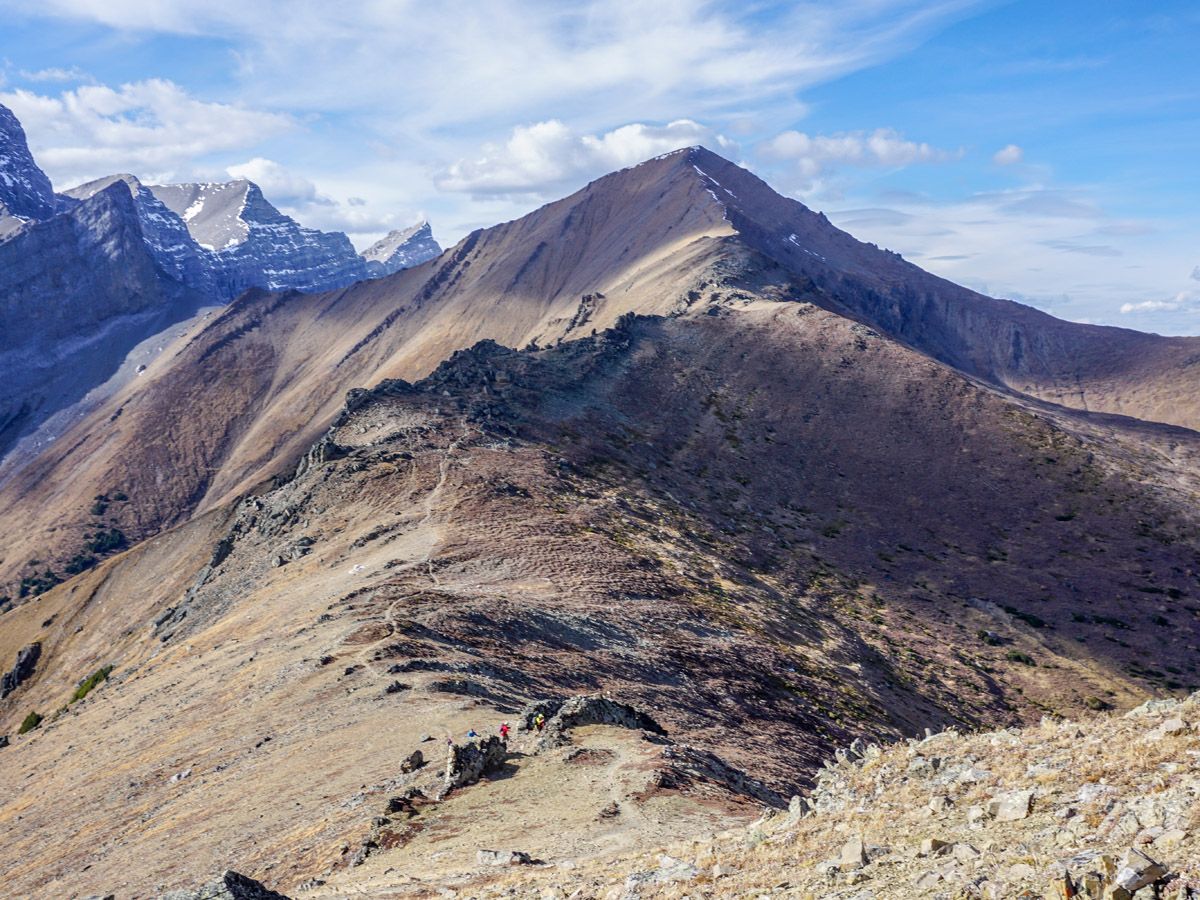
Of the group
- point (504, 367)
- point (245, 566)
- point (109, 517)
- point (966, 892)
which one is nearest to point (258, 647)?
point (245, 566)

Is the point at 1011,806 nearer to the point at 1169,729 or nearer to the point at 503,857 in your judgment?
the point at 1169,729

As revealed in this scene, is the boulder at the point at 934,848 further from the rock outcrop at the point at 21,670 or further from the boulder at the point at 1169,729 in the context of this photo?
the rock outcrop at the point at 21,670

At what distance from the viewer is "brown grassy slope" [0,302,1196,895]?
1299 inches

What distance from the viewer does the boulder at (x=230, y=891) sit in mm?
17359

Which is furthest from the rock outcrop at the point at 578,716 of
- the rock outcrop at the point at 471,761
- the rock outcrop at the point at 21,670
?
the rock outcrop at the point at 21,670

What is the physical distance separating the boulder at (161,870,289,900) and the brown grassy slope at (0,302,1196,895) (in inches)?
189

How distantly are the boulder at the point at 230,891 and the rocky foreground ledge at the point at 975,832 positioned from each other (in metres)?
4.21

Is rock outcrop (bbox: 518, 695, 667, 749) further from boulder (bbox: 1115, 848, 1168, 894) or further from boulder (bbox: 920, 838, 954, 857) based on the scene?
boulder (bbox: 1115, 848, 1168, 894)

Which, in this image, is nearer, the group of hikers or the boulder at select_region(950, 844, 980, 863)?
the boulder at select_region(950, 844, 980, 863)

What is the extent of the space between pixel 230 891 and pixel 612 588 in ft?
120

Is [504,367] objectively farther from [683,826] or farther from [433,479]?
[683,826]

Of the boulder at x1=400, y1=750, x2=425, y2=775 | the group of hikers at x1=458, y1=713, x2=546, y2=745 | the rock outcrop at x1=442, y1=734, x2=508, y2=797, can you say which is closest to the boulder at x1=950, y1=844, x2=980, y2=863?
the rock outcrop at x1=442, y1=734, x2=508, y2=797

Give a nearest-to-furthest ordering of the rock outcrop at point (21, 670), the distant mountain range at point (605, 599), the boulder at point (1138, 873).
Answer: the boulder at point (1138, 873)
the distant mountain range at point (605, 599)
the rock outcrop at point (21, 670)

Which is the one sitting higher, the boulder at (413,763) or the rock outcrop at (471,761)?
the rock outcrop at (471,761)
